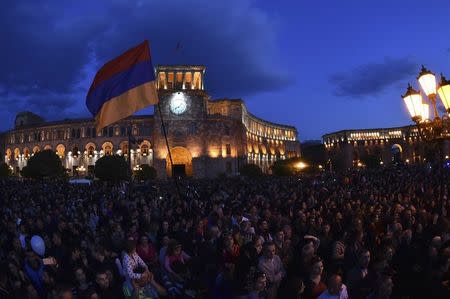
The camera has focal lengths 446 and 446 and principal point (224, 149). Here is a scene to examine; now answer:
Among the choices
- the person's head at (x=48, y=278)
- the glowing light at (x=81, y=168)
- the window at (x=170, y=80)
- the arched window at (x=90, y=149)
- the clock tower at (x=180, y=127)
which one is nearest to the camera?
the person's head at (x=48, y=278)

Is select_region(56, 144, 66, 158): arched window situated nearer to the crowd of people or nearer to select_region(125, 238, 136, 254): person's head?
the crowd of people

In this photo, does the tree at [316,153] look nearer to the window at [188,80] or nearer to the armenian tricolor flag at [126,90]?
the window at [188,80]

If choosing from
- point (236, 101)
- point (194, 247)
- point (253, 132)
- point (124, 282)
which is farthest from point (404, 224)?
point (253, 132)

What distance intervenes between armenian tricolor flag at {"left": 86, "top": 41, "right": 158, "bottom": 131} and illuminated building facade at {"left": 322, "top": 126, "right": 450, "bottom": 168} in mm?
110514

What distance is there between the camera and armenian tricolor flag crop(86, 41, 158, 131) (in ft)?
39.8

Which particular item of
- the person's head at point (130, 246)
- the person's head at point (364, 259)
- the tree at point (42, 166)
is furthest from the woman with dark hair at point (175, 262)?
the tree at point (42, 166)

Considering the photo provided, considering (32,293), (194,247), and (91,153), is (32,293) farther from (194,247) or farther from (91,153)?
(91,153)

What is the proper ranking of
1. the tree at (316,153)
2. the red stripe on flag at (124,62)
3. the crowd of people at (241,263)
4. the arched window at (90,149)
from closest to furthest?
1. the crowd of people at (241,263)
2. the red stripe on flag at (124,62)
3. the arched window at (90,149)
4. the tree at (316,153)

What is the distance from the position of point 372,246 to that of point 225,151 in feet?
197

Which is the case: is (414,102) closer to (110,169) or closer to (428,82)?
(428,82)

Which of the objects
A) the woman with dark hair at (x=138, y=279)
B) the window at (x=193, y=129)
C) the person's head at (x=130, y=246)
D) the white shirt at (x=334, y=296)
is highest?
the window at (x=193, y=129)

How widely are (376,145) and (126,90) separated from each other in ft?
393

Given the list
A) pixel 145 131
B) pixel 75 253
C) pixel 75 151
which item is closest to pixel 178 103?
pixel 145 131

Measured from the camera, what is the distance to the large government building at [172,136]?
68.6 m
